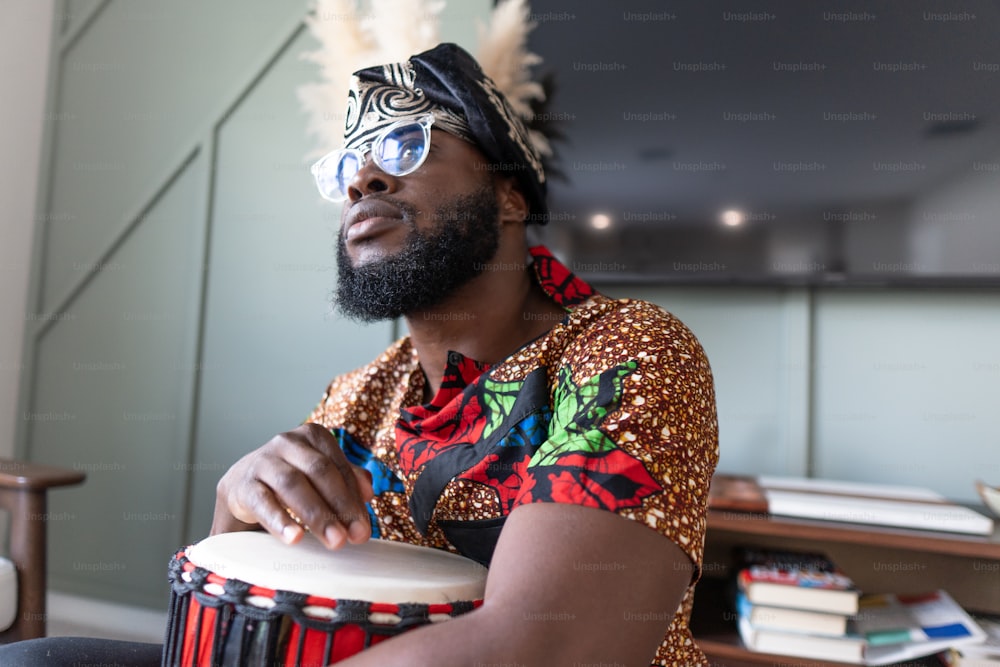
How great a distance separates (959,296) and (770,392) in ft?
1.58

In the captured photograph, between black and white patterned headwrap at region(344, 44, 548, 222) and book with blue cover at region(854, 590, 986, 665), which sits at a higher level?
black and white patterned headwrap at region(344, 44, 548, 222)

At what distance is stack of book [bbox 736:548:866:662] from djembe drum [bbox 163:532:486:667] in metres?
0.76

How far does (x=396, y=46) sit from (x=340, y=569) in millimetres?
1252

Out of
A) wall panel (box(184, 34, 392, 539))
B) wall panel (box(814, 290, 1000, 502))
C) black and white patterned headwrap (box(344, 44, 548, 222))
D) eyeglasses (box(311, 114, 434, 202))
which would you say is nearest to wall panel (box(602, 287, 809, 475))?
wall panel (box(814, 290, 1000, 502))

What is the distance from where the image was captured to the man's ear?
136 centimetres

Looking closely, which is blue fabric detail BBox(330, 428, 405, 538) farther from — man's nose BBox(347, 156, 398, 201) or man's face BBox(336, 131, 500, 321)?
man's nose BBox(347, 156, 398, 201)

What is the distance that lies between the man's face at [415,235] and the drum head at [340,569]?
47 cm

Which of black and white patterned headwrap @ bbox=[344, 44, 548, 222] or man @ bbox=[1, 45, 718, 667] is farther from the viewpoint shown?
black and white patterned headwrap @ bbox=[344, 44, 548, 222]

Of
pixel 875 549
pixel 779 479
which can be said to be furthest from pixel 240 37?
pixel 875 549

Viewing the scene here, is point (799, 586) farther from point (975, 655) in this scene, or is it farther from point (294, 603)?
point (294, 603)

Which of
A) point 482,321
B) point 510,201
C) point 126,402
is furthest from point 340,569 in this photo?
point 126,402

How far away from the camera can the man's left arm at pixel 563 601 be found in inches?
24.4

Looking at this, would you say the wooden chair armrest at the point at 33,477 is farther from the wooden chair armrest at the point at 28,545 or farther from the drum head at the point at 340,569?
the drum head at the point at 340,569

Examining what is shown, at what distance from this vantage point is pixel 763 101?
174 centimetres
